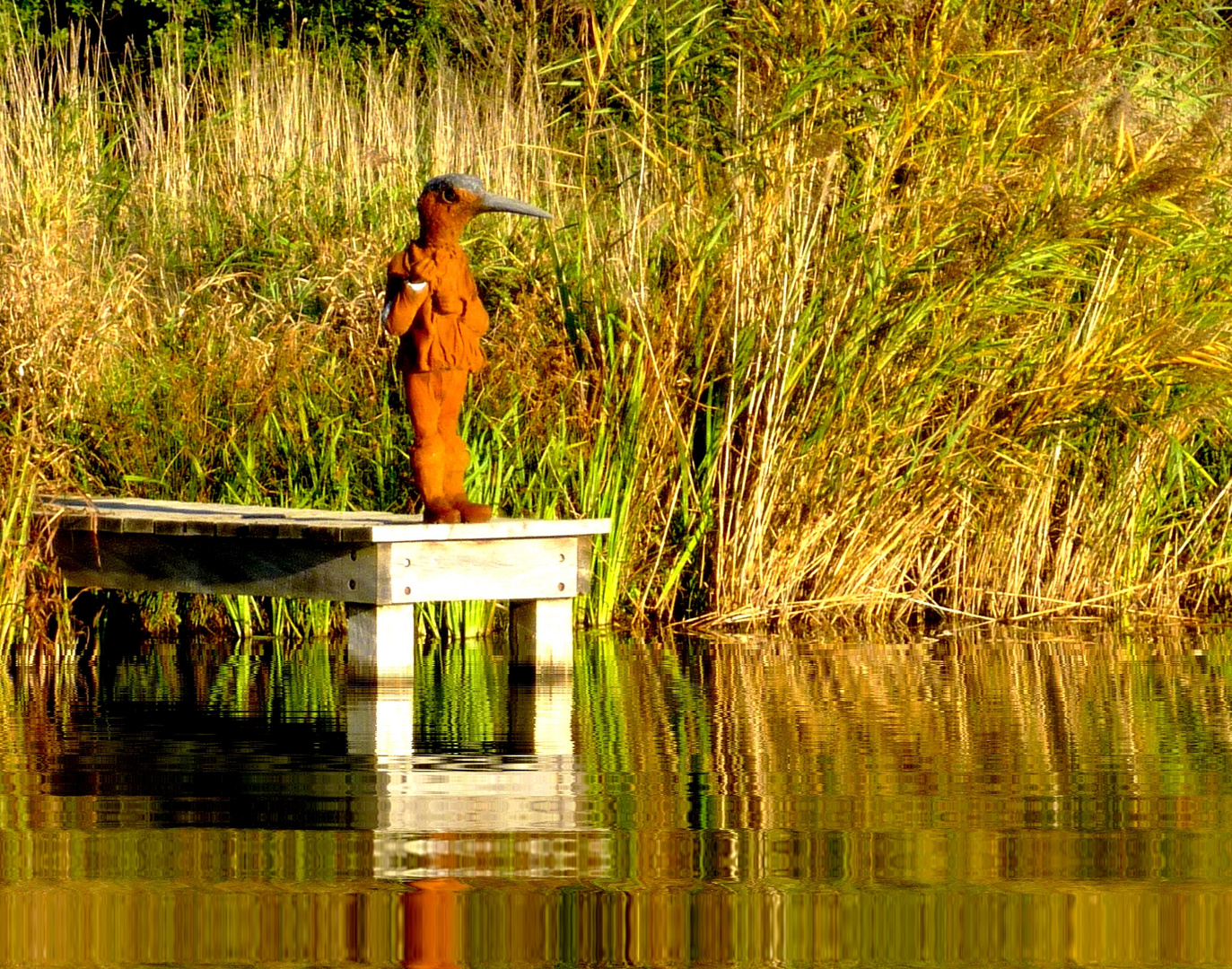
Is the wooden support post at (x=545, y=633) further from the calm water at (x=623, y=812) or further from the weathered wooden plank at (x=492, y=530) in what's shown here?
the weathered wooden plank at (x=492, y=530)

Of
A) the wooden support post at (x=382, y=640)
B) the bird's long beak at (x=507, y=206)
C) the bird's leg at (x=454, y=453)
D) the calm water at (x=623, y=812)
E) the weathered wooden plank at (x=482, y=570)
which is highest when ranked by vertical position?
the bird's long beak at (x=507, y=206)

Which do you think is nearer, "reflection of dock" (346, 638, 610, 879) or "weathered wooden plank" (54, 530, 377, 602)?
"reflection of dock" (346, 638, 610, 879)

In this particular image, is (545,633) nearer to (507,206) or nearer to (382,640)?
(382,640)

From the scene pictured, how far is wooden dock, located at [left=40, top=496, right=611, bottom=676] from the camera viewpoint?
6.39 meters

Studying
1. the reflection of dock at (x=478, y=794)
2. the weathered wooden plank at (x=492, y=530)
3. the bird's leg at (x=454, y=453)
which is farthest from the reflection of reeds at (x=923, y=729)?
the bird's leg at (x=454, y=453)

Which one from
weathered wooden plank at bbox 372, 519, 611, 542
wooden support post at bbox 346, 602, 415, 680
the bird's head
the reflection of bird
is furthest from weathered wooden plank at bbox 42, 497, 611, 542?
the bird's head

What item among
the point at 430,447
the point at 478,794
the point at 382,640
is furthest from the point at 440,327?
the point at 478,794

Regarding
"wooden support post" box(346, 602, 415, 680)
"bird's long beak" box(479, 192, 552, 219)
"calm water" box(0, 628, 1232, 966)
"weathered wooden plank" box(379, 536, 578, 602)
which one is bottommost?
"calm water" box(0, 628, 1232, 966)

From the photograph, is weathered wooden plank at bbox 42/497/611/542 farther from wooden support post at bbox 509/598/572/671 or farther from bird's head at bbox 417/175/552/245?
bird's head at bbox 417/175/552/245

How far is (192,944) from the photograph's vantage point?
340cm

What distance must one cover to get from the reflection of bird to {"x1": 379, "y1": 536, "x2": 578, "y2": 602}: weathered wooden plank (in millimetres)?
109

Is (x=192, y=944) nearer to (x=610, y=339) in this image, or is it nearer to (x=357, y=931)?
(x=357, y=931)

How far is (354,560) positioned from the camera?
21.1 feet

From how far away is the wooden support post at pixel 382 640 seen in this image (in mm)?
6410
